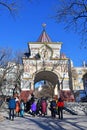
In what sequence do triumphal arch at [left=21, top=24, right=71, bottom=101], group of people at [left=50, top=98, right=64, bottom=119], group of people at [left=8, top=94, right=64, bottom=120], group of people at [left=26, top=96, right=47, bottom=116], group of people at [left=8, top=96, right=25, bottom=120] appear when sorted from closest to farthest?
1. group of people at [left=8, top=96, right=25, bottom=120]
2. group of people at [left=50, top=98, right=64, bottom=119]
3. group of people at [left=8, top=94, right=64, bottom=120]
4. group of people at [left=26, top=96, right=47, bottom=116]
5. triumphal arch at [left=21, top=24, right=71, bottom=101]

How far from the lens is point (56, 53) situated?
141 ft

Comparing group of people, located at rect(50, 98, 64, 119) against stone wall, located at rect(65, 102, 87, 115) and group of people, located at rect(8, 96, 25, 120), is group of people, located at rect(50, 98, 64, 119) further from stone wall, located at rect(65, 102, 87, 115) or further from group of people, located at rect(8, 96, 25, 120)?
stone wall, located at rect(65, 102, 87, 115)

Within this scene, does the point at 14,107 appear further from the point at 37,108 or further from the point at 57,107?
the point at 37,108

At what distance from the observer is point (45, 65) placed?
4119cm

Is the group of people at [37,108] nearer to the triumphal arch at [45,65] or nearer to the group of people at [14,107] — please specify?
the group of people at [14,107]

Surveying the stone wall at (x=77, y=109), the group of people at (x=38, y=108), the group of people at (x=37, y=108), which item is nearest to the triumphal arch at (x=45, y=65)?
the stone wall at (x=77, y=109)

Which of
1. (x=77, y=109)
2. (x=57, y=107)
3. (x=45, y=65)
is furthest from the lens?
(x=45, y=65)

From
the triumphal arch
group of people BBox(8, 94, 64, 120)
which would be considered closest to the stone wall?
group of people BBox(8, 94, 64, 120)

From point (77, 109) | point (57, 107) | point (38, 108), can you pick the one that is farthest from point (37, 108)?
point (77, 109)

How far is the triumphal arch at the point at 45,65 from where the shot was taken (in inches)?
1586

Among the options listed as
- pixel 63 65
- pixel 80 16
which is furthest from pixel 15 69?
pixel 80 16

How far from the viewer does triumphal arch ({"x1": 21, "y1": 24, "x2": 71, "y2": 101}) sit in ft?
132

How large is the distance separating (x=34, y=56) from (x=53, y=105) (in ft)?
71.5

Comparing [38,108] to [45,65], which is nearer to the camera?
[38,108]
